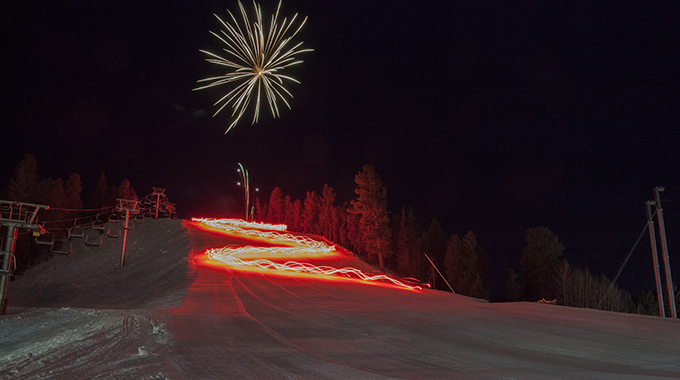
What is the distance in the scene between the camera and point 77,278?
29.0m

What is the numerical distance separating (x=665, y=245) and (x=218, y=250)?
85.8 ft

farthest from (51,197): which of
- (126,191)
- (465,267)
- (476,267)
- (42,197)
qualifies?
(476,267)

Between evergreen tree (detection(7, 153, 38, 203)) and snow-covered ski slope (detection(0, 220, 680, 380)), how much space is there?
5825 centimetres

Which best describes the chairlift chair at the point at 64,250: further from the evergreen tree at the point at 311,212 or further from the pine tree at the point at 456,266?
the pine tree at the point at 456,266

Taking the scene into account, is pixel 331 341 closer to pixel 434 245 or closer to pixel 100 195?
pixel 434 245

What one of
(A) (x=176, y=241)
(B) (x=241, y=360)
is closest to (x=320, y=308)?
(B) (x=241, y=360)

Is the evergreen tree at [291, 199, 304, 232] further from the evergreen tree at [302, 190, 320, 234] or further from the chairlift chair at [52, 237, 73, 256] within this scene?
the chairlift chair at [52, 237, 73, 256]

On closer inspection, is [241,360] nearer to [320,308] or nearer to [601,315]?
[320,308]

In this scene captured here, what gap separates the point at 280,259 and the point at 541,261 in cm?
3707

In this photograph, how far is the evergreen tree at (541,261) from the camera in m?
46.5

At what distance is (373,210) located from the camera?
1863 inches

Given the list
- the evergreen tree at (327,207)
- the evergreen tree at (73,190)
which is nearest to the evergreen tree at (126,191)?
the evergreen tree at (73,190)

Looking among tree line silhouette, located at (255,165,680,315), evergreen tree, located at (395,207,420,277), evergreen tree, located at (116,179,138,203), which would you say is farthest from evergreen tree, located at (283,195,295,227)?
evergreen tree, located at (116,179,138,203)

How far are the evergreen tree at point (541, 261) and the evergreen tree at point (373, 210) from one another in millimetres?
18473
